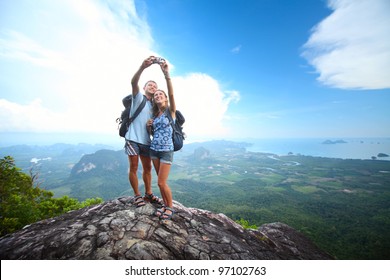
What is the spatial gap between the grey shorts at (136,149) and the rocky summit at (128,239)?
1497 millimetres

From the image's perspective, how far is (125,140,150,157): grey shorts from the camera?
165 inches

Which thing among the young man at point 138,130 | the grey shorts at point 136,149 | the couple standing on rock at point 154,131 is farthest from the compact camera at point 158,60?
the grey shorts at point 136,149

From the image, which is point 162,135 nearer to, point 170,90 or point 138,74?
point 170,90

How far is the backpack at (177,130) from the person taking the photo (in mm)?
4148

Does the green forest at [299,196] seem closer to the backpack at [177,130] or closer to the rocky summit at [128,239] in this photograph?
the rocky summit at [128,239]

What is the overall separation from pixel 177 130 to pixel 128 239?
2.55 meters

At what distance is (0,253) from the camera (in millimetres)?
3307

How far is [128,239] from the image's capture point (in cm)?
357

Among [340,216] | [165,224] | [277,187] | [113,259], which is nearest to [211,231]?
[165,224]

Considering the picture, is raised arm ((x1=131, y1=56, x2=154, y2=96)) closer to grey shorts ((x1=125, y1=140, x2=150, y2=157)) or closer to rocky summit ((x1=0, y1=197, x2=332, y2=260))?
grey shorts ((x1=125, y1=140, x2=150, y2=157))

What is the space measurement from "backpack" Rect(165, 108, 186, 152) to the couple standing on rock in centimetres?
8

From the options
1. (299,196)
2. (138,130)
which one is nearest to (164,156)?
(138,130)
